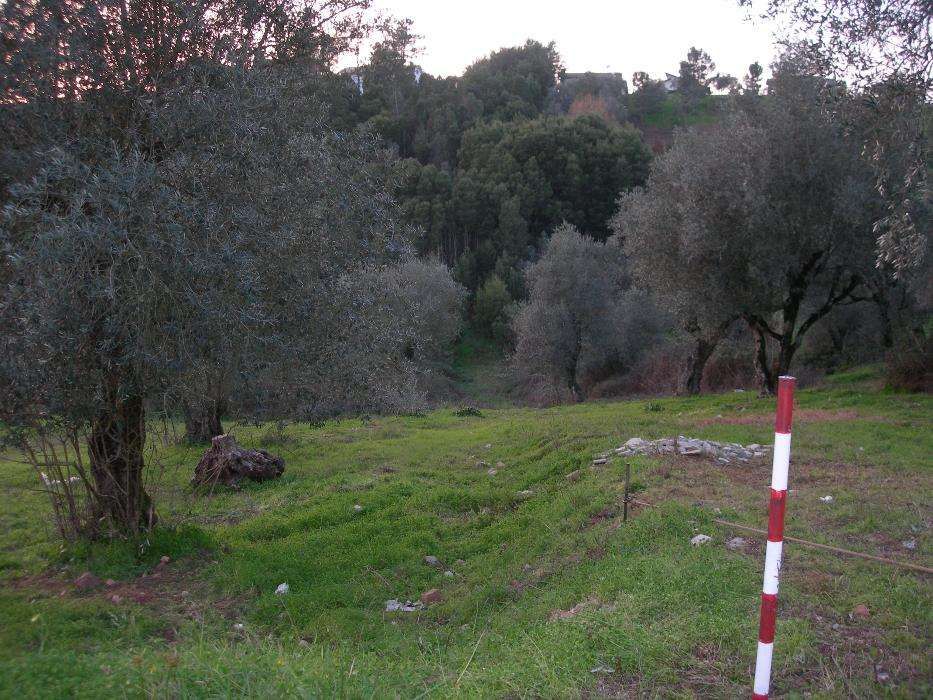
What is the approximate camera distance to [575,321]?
32.4 metres

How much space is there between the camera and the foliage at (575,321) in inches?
1265

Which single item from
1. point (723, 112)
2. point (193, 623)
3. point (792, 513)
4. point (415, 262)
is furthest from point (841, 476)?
point (415, 262)

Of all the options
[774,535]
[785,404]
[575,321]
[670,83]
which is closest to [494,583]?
[774,535]

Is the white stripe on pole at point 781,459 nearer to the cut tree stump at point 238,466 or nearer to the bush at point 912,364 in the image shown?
the cut tree stump at point 238,466

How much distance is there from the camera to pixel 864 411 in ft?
56.2

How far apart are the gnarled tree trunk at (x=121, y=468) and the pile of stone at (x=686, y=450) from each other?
6.51 metres

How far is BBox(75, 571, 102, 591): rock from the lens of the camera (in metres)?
7.68

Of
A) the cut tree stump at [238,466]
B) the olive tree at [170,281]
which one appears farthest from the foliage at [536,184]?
the olive tree at [170,281]

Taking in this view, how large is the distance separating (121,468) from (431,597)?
4.23 metres

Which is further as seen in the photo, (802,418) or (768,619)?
(802,418)

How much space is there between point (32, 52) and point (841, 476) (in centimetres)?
1109

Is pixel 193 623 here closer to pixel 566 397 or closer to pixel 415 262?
pixel 566 397

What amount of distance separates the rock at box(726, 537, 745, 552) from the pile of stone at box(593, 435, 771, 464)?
3999mm

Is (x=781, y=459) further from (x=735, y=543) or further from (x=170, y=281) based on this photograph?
(x=170, y=281)
